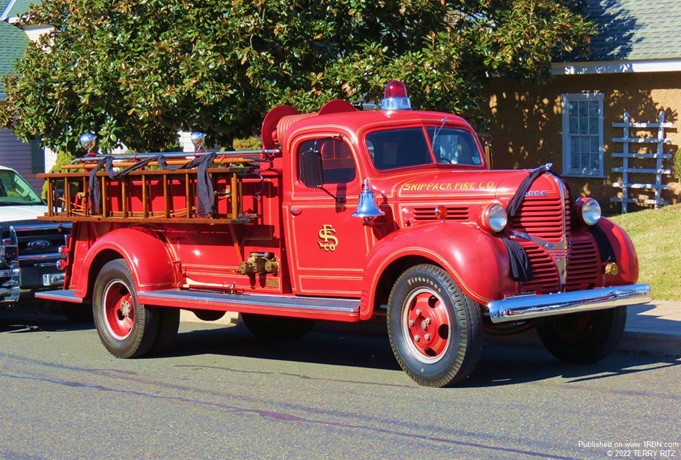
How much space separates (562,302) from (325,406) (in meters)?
1.97

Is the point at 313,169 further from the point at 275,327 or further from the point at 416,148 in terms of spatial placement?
the point at 275,327

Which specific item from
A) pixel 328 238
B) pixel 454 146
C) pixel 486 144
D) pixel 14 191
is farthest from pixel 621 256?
pixel 14 191

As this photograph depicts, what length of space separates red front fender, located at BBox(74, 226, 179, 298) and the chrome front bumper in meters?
3.87

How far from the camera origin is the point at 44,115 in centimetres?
1780

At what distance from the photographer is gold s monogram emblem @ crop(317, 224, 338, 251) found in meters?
9.75

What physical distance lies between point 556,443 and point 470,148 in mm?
4214

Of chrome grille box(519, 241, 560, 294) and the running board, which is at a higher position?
chrome grille box(519, 241, 560, 294)

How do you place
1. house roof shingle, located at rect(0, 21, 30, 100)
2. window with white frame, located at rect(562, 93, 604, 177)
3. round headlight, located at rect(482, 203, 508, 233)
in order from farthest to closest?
house roof shingle, located at rect(0, 21, 30, 100)
window with white frame, located at rect(562, 93, 604, 177)
round headlight, located at rect(482, 203, 508, 233)

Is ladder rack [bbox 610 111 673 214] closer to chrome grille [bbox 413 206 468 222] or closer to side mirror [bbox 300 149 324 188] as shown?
side mirror [bbox 300 149 324 188]

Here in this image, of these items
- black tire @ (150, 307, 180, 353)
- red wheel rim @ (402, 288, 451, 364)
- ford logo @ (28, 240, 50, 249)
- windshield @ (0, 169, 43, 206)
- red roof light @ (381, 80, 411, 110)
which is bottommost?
black tire @ (150, 307, 180, 353)

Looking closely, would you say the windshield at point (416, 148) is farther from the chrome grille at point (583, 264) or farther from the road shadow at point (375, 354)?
the road shadow at point (375, 354)

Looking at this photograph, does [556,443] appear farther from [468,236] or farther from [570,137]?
[570,137]

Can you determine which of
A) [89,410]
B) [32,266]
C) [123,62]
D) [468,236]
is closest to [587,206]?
[468,236]

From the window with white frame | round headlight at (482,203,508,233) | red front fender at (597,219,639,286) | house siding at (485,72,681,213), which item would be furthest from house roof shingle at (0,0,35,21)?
round headlight at (482,203,508,233)
